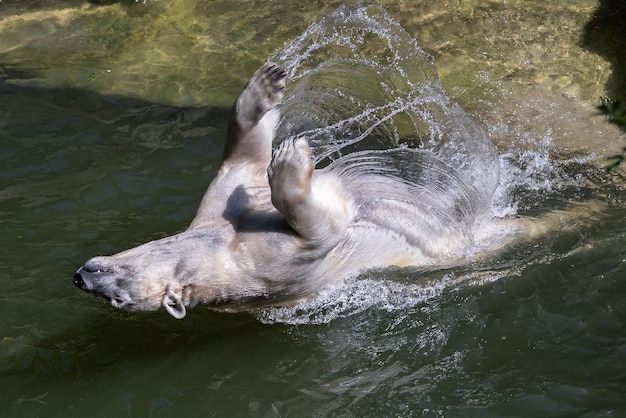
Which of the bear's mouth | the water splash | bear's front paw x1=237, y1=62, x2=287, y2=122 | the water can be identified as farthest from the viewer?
the water splash

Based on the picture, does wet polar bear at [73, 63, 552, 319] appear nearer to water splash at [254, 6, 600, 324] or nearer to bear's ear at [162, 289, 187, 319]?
bear's ear at [162, 289, 187, 319]

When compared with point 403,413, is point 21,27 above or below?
above

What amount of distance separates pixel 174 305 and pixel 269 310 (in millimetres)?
782

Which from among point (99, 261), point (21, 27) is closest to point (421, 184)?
point (99, 261)

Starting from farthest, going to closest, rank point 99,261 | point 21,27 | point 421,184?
point 21,27 < point 421,184 < point 99,261

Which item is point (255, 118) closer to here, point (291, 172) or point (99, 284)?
point (291, 172)

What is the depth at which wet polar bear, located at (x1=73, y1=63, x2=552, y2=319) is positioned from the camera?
465cm

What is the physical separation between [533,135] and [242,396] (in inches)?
145

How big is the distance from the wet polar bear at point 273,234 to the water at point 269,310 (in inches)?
10.7

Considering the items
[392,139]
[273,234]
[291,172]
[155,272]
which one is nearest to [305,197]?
[291,172]

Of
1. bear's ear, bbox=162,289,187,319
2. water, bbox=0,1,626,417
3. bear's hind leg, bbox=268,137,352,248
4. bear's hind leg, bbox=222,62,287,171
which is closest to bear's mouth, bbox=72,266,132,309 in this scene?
bear's ear, bbox=162,289,187,319

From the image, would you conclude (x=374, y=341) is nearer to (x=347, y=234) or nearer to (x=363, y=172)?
(x=347, y=234)

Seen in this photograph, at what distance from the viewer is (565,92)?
7660 mm

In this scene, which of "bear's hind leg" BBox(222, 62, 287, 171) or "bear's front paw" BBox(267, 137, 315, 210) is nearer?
"bear's front paw" BBox(267, 137, 315, 210)
